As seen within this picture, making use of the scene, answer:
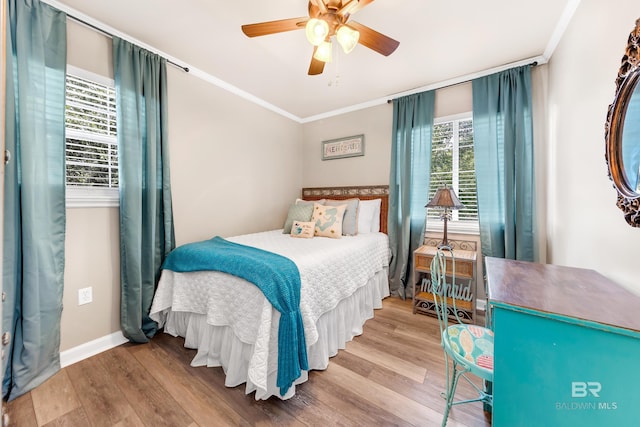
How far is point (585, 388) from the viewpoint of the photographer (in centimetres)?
70

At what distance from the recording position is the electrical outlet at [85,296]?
1.81 meters

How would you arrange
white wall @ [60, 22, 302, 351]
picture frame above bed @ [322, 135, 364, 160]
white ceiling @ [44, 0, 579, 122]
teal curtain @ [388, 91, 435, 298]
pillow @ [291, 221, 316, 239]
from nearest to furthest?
white ceiling @ [44, 0, 579, 122] < white wall @ [60, 22, 302, 351] < pillow @ [291, 221, 316, 239] < teal curtain @ [388, 91, 435, 298] < picture frame above bed @ [322, 135, 364, 160]

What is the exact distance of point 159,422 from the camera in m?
1.29

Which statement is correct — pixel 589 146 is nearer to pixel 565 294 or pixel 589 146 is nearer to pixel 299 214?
pixel 565 294

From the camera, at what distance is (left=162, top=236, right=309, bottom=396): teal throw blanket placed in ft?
4.45

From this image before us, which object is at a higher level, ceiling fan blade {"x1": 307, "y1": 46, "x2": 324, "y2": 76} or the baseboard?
ceiling fan blade {"x1": 307, "y1": 46, "x2": 324, "y2": 76}

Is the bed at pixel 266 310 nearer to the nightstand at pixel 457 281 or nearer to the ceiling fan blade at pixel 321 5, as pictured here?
the nightstand at pixel 457 281

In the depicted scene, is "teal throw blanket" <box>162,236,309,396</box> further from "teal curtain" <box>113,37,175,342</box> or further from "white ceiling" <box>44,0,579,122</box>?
"white ceiling" <box>44,0,579,122</box>

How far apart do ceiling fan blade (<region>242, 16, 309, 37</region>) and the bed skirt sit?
5.84ft

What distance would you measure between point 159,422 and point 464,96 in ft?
12.1

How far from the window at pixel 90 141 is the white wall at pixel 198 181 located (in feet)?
0.29

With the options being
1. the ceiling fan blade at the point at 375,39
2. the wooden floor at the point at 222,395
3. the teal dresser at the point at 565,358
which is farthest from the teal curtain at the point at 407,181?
the teal dresser at the point at 565,358

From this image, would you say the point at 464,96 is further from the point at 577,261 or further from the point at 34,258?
the point at 34,258

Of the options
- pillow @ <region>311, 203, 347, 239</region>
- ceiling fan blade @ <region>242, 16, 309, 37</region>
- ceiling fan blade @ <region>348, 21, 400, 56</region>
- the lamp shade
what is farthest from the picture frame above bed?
ceiling fan blade @ <region>242, 16, 309, 37</region>
